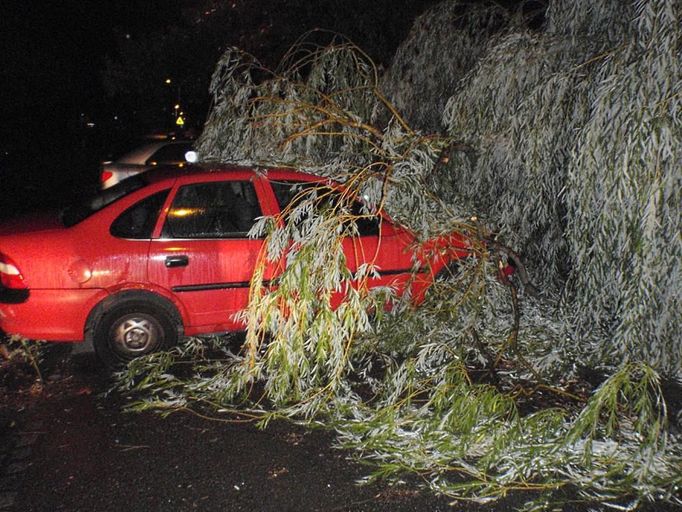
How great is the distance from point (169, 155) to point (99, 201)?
18.2ft

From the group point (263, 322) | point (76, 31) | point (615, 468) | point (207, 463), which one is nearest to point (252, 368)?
point (263, 322)

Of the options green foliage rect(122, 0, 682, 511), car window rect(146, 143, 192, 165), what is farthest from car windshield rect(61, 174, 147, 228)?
car window rect(146, 143, 192, 165)

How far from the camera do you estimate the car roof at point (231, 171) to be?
5273 millimetres

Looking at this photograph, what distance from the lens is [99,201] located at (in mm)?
5594

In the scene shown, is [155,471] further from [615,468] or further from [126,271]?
[615,468]

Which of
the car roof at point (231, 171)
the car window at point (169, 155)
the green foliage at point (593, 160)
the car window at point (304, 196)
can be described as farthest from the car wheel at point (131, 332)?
the car window at point (169, 155)

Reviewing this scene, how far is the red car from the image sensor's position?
4.88 meters

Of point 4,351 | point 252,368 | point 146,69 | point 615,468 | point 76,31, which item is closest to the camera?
point 615,468

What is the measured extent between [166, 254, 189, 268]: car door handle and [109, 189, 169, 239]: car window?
9.3 inches

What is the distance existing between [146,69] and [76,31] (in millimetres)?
12979

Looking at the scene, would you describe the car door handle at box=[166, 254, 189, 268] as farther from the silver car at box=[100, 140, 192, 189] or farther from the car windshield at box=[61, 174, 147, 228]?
the silver car at box=[100, 140, 192, 189]

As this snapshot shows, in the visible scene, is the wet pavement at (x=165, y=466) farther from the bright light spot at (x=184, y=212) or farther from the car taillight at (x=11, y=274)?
the bright light spot at (x=184, y=212)

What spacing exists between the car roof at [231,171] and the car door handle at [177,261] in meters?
0.65

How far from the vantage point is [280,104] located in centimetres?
582
